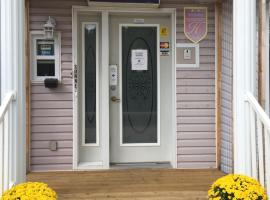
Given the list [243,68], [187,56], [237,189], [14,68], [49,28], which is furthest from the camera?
[187,56]

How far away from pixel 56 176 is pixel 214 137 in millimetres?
2026

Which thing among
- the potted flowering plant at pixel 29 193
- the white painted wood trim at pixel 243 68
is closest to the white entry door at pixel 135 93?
the white painted wood trim at pixel 243 68

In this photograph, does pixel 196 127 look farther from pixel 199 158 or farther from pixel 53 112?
pixel 53 112

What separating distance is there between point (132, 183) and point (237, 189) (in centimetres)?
153

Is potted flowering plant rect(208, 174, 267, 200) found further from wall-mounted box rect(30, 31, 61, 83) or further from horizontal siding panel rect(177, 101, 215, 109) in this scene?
wall-mounted box rect(30, 31, 61, 83)

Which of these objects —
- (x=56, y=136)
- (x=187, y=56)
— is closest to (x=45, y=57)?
(x=56, y=136)

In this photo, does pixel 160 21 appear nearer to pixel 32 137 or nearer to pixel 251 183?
pixel 32 137

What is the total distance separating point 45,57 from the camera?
5.14 metres

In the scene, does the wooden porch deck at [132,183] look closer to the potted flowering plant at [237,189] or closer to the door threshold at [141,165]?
the door threshold at [141,165]

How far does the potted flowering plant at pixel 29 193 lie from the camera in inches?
115

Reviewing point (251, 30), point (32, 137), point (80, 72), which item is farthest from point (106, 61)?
point (251, 30)

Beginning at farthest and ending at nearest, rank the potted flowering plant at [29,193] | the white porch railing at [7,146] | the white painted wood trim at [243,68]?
the white painted wood trim at [243,68] → the white porch railing at [7,146] → the potted flowering plant at [29,193]

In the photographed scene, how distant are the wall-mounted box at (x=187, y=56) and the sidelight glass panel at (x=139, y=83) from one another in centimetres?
→ 32

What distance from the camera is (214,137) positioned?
17.3 feet
